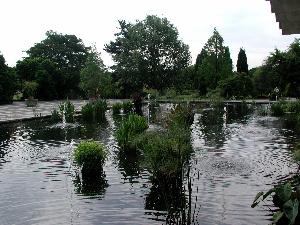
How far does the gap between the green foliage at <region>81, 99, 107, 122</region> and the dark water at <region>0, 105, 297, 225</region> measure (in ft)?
38.7

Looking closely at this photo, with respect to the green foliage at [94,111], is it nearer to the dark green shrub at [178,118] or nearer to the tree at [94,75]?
the tree at [94,75]

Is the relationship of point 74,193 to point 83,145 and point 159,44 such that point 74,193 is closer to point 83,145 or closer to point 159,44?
point 83,145

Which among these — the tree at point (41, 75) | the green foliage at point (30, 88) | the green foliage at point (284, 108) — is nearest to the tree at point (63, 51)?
the tree at point (41, 75)

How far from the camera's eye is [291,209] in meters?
5.82

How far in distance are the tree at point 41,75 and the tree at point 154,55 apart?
9823mm

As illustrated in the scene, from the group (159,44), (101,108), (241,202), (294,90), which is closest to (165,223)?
(241,202)

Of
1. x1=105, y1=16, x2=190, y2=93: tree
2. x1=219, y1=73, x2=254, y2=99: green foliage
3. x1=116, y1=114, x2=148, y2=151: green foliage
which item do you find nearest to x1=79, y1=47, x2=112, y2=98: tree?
x1=105, y1=16, x2=190, y2=93: tree

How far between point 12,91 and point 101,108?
23.0 m

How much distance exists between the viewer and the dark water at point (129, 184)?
27.5 ft

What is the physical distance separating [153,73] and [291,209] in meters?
52.8

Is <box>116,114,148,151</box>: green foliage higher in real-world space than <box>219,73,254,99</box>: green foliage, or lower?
lower

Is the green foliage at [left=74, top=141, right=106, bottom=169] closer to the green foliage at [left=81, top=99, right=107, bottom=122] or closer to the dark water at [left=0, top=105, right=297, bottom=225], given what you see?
the dark water at [left=0, top=105, right=297, bottom=225]

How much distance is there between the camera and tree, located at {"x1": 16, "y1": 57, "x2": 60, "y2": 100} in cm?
5766

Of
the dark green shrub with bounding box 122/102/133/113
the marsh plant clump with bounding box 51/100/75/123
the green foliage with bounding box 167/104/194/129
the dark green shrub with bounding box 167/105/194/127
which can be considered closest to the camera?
the green foliage with bounding box 167/104/194/129
